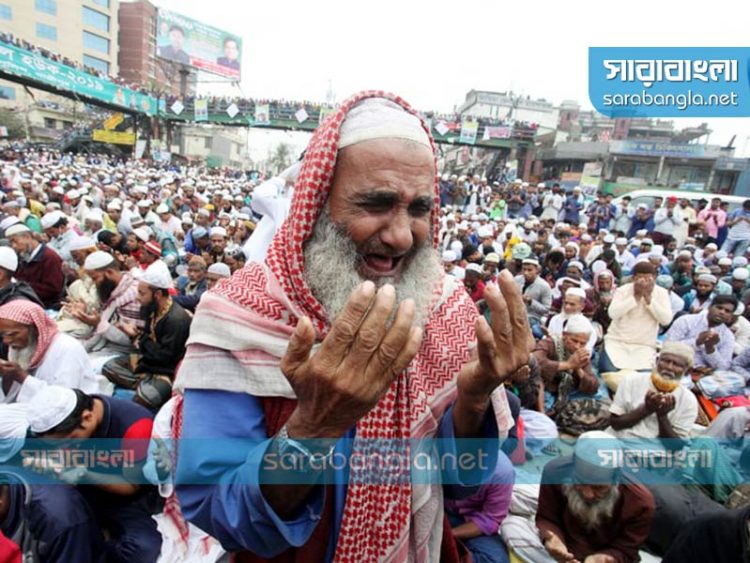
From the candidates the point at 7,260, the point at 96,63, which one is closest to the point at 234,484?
the point at 7,260

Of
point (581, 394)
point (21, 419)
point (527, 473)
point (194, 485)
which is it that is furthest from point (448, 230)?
point (194, 485)

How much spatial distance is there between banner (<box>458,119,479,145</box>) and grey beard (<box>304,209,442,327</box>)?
2977 cm

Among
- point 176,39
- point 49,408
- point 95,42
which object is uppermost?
A: point 176,39

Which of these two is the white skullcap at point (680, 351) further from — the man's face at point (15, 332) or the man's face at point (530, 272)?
the man's face at point (15, 332)

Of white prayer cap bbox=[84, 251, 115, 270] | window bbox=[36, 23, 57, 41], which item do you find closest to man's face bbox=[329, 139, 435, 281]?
white prayer cap bbox=[84, 251, 115, 270]

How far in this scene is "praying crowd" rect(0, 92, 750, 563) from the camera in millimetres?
1079

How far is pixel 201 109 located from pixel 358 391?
38.3m

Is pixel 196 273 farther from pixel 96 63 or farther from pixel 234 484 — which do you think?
pixel 96 63

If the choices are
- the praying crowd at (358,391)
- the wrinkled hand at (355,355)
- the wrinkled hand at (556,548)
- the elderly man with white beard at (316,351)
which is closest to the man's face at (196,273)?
the praying crowd at (358,391)

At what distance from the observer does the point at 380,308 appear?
88cm

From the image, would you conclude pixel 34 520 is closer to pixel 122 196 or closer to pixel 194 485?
pixel 194 485

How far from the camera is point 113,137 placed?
3794 centimetres

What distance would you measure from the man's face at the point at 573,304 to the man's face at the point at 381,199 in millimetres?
5133

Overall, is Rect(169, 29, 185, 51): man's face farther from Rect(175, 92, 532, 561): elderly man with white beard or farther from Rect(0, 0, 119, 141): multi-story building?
Rect(175, 92, 532, 561): elderly man with white beard
